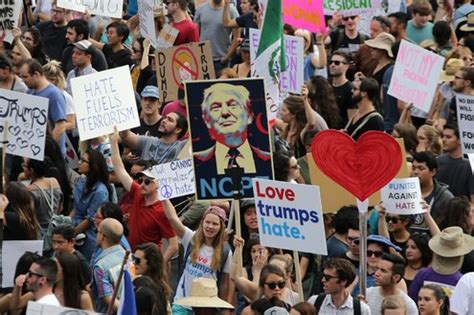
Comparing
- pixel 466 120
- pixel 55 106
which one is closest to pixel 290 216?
pixel 466 120

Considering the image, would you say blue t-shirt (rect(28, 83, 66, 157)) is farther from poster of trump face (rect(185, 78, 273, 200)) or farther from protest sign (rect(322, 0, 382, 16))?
protest sign (rect(322, 0, 382, 16))

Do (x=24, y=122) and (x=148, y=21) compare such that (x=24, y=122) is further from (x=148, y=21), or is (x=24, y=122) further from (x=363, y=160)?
(x=148, y=21)

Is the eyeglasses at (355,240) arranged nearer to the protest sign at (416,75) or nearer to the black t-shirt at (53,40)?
the protest sign at (416,75)

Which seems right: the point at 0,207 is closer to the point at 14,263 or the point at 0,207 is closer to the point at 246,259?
the point at 14,263

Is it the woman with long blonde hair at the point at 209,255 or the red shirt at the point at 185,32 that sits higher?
the red shirt at the point at 185,32

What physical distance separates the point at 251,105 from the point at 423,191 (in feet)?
5.58

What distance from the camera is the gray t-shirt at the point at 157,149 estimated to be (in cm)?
1694

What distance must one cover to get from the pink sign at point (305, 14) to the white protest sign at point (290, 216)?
6038 mm

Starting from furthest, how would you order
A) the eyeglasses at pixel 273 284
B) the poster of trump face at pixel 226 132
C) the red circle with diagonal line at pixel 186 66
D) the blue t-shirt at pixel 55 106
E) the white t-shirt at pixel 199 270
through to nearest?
1. the red circle with diagonal line at pixel 186 66
2. the blue t-shirt at pixel 55 106
3. the poster of trump face at pixel 226 132
4. the white t-shirt at pixel 199 270
5. the eyeglasses at pixel 273 284

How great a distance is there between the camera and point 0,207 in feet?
45.2

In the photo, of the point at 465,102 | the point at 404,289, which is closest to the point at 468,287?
the point at 404,289

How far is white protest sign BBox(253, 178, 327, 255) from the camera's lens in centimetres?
1363

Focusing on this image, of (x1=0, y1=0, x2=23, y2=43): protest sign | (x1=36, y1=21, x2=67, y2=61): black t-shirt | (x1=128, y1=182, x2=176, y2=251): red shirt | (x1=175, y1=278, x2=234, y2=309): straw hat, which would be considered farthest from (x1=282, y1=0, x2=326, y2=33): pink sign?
(x1=175, y1=278, x2=234, y2=309): straw hat

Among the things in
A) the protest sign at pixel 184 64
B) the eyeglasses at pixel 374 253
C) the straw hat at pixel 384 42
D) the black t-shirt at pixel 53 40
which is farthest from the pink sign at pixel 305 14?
the eyeglasses at pixel 374 253
